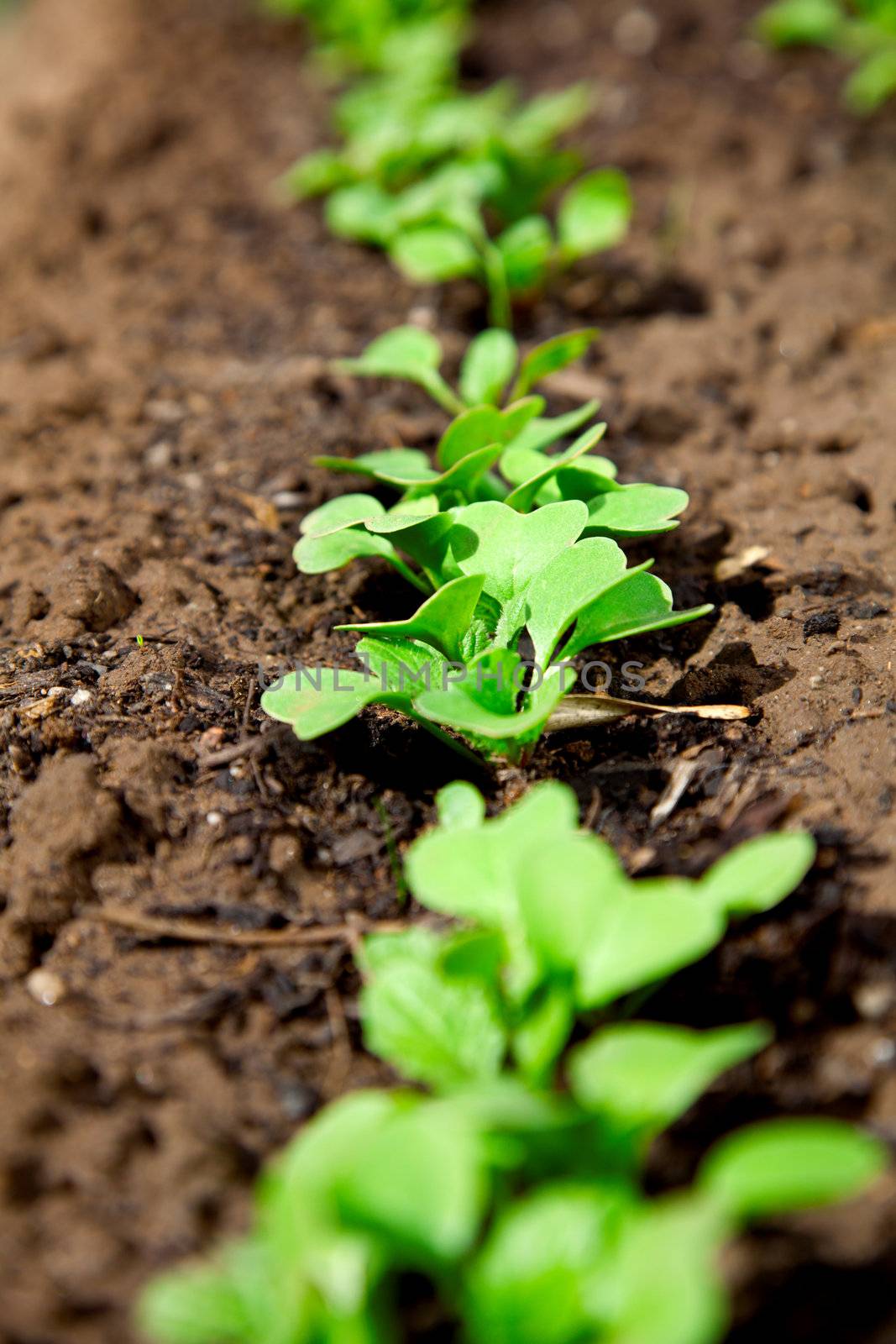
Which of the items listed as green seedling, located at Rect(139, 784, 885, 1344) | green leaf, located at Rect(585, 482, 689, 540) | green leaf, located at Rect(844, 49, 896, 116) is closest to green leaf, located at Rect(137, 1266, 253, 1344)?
green seedling, located at Rect(139, 784, 885, 1344)

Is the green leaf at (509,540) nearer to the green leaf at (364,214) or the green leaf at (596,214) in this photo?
the green leaf at (596,214)

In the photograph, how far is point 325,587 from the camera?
6.16 feet

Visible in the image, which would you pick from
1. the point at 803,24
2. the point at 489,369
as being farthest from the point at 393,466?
the point at 803,24

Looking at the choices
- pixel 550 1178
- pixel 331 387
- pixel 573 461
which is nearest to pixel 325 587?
pixel 573 461

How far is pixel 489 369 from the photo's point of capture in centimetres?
206

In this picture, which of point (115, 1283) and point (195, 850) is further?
point (195, 850)

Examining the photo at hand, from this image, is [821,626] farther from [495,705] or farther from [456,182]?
[456,182]

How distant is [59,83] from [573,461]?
3.02m

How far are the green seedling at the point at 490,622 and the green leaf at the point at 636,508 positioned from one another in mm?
34

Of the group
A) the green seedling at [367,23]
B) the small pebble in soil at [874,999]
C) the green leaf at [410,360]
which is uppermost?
the green seedling at [367,23]

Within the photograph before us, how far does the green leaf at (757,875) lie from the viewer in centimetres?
111

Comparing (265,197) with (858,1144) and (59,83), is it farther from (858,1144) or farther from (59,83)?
(858,1144)

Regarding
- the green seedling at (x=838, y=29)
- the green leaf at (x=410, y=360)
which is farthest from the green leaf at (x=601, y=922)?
the green seedling at (x=838, y=29)

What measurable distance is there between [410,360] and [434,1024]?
A: 1.39 meters
